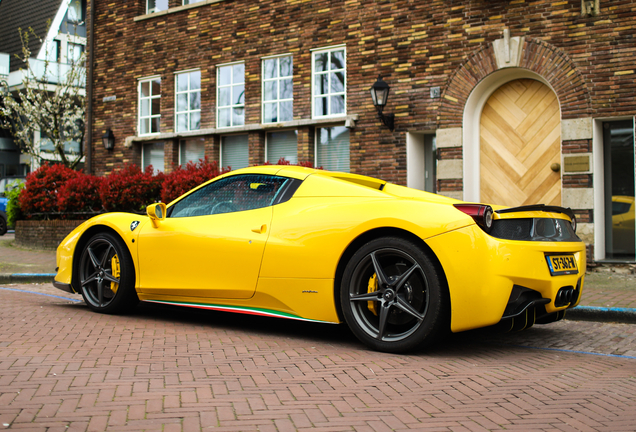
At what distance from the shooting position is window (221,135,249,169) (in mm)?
14625

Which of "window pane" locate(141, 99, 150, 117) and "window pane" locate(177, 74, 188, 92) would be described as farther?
"window pane" locate(141, 99, 150, 117)

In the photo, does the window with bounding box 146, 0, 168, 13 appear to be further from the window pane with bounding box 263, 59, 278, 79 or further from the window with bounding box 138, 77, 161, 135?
the window pane with bounding box 263, 59, 278, 79

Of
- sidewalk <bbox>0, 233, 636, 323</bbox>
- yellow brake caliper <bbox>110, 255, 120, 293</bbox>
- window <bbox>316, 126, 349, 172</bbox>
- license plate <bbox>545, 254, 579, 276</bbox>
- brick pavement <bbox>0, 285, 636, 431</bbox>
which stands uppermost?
window <bbox>316, 126, 349, 172</bbox>

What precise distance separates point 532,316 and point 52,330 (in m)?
3.84

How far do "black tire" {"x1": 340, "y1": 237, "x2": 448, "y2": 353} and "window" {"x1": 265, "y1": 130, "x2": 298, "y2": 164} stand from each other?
9.49 m

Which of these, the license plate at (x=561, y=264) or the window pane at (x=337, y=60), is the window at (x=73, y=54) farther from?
the license plate at (x=561, y=264)

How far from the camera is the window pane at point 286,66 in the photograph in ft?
45.0

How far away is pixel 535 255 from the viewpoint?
4.15 m

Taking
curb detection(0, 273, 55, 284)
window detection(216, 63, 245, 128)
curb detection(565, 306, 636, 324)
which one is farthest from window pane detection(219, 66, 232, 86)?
curb detection(565, 306, 636, 324)

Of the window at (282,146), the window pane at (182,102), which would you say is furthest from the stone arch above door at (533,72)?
the window pane at (182,102)

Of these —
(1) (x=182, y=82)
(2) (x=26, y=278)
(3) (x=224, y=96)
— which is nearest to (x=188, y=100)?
(1) (x=182, y=82)

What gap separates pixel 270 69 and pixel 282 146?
1.80 meters

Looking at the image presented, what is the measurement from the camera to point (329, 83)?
1320cm

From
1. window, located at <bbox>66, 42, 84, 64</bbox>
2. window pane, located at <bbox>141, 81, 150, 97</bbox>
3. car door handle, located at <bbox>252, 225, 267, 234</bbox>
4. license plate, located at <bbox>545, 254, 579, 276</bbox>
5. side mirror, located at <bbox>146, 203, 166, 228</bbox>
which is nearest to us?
license plate, located at <bbox>545, 254, 579, 276</bbox>
